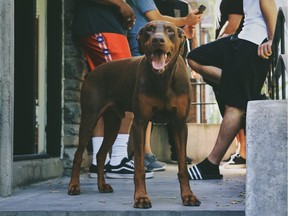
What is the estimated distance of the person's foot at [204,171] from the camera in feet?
17.2

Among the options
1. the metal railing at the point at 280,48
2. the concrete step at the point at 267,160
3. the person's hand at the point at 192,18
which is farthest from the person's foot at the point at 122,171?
the concrete step at the point at 267,160

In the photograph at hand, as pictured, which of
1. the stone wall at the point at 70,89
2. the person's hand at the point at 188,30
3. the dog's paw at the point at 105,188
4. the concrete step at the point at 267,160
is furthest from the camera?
the person's hand at the point at 188,30

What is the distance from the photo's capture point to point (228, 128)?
5164mm

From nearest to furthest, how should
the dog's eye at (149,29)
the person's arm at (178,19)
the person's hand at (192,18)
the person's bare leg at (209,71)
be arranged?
the dog's eye at (149,29), the person's bare leg at (209,71), the person's arm at (178,19), the person's hand at (192,18)

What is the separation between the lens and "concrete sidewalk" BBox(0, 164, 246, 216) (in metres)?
3.46

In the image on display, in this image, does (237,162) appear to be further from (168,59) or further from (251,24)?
(168,59)

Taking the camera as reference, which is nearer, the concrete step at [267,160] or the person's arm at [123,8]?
the concrete step at [267,160]

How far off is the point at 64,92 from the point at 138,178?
251cm

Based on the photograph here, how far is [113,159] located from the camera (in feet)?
18.5

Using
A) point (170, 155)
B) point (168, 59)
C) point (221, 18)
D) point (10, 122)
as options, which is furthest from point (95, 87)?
point (170, 155)

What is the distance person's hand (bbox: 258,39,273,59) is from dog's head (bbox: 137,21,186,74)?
1.54 m

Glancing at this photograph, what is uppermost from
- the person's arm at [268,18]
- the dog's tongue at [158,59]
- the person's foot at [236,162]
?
the person's arm at [268,18]

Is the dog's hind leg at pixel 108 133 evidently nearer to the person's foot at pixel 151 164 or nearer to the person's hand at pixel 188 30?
the person's foot at pixel 151 164

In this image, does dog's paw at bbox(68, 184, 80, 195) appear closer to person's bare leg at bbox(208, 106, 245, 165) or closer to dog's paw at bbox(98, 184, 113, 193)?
dog's paw at bbox(98, 184, 113, 193)
